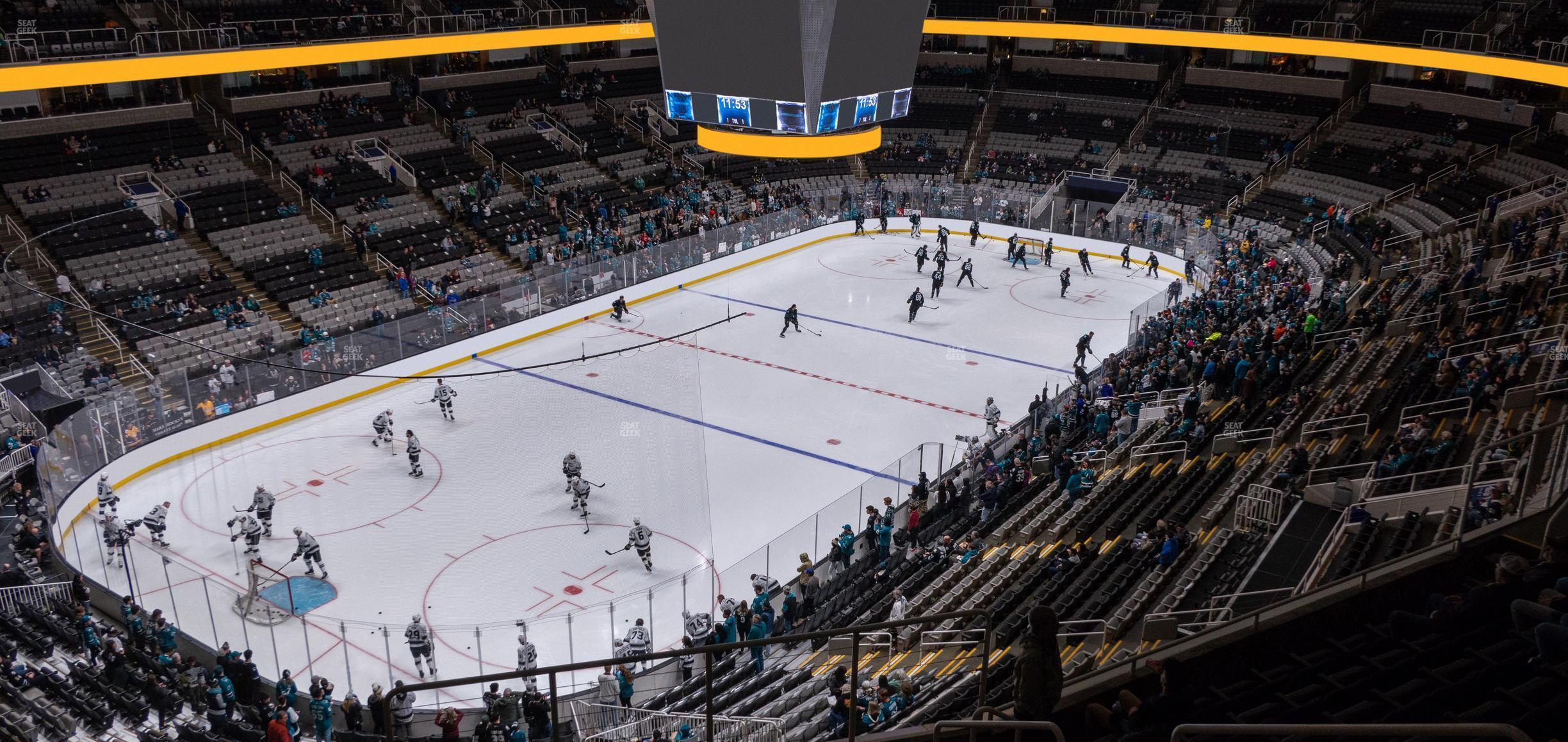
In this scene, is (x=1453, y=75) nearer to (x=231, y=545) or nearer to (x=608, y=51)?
(x=608, y=51)

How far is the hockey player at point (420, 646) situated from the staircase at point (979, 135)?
32869 mm

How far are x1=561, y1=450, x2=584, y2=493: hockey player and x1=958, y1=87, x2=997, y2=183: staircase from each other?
1095 inches

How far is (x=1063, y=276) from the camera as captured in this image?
31.1 metres

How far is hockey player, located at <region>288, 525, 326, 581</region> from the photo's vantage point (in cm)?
1577

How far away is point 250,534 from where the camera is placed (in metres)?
16.1

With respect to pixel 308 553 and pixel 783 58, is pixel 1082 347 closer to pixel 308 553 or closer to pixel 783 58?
pixel 783 58

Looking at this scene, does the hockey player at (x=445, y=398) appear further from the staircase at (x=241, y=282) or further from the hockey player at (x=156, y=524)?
the hockey player at (x=156, y=524)

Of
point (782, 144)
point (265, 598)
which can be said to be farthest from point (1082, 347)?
point (265, 598)

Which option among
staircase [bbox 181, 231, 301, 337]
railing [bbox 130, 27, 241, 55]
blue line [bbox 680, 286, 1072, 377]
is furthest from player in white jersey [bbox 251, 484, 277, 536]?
blue line [bbox 680, 286, 1072, 377]

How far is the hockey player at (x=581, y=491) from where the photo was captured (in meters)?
17.4

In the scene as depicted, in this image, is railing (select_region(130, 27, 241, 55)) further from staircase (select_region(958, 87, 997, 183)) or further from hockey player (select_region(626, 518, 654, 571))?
staircase (select_region(958, 87, 997, 183))

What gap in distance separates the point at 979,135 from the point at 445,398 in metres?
29.5

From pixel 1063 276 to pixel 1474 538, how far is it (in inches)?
907

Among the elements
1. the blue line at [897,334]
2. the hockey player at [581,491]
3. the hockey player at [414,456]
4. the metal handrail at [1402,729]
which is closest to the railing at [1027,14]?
the blue line at [897,334]
